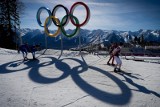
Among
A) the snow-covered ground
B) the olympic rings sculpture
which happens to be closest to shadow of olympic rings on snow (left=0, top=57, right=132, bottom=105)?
the snow-covered ground

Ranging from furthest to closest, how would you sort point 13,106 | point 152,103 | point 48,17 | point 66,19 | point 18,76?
point 48,17
point 66,19
point 18,76
point 152,103
point 13,106

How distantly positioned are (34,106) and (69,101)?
1.38 meters

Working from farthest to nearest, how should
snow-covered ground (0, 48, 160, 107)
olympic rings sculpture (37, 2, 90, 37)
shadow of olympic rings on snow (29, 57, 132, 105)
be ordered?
olympic rings sculpture (37, 2, 90, 37) → shadow of olympic rings on snow (29, 57, 132, 105) → snow-covered ground (0, 48, 160, 107)

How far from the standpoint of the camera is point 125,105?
24.6 feet

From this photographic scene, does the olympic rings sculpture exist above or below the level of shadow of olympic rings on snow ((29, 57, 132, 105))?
above

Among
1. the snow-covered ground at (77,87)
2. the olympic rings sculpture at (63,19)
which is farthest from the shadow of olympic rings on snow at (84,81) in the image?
the olympic rings sculpture at (63,19)

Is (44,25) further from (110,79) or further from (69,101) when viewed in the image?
(69,101)

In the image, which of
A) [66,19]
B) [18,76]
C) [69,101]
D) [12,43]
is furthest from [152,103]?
[12,43]

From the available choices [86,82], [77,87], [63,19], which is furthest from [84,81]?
[63,19]

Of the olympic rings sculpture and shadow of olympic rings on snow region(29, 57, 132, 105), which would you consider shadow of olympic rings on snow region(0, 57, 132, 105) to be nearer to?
shadow of olympic rings on snow region(29, 57, 132, 105)

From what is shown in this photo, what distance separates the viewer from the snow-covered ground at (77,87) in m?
7.69

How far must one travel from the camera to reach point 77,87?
372 inches

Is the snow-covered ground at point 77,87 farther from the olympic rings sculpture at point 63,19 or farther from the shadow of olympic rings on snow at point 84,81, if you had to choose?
the olympic rings sculpture at point 63,19

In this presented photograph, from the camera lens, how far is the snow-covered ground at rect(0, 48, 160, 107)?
7688 mm
